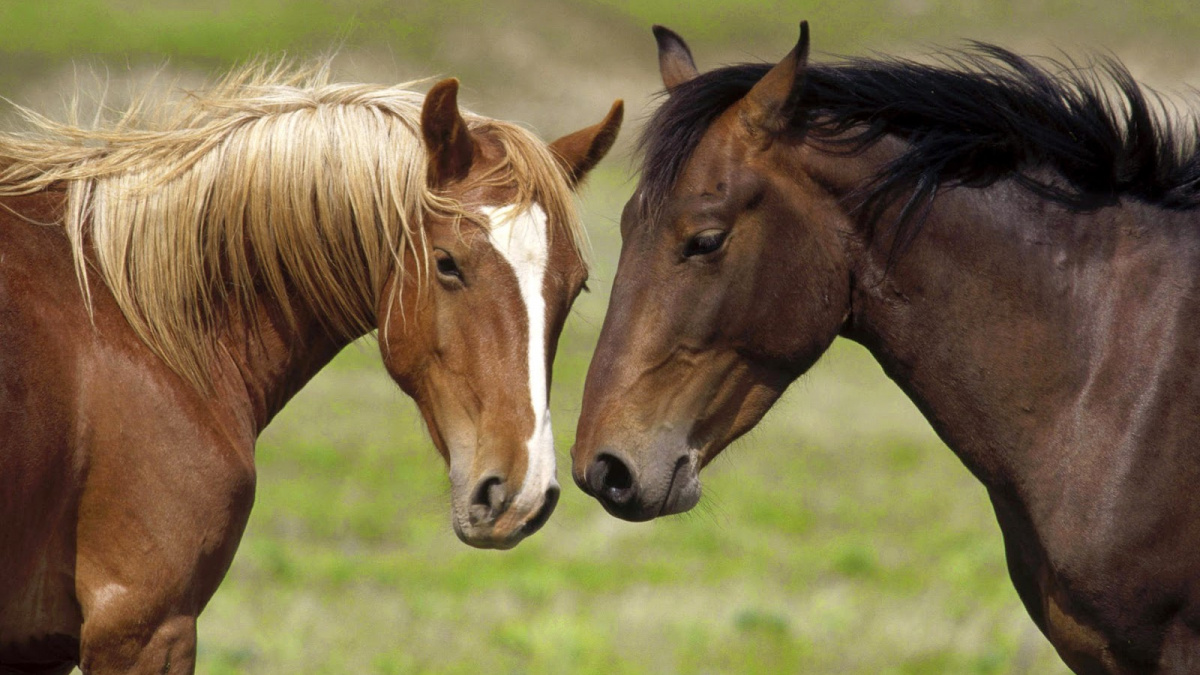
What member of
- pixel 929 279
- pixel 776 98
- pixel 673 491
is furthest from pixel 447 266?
pixel 929 279

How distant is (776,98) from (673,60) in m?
0.59

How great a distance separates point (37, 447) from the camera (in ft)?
10.1

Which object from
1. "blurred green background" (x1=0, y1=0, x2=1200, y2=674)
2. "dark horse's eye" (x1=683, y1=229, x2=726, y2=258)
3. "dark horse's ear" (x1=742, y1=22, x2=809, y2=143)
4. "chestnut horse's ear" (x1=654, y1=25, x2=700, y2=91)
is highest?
"dark horse's ear" (x1=742, y1=22, x2=809, y2=143)

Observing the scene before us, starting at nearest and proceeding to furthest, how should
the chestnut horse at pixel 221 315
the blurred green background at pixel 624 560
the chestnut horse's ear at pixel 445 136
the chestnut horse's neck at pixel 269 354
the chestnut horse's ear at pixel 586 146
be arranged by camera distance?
the chestnut horse at pixel 221 315 → the chestnut horse's ear at pixel 445 136 → the chestnut horse's neck at pixel 269 354 → the chestnut horse's ear at pixel 586 146 → the blurred green background at pixel 624 560

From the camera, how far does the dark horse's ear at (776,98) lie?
3.24 metres

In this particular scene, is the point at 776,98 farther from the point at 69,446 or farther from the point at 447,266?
the point at 69,446

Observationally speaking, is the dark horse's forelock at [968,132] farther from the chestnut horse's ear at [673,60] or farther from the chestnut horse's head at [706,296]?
the chestnut horse's ear at [673,60]

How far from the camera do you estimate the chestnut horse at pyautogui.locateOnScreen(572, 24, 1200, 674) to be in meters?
3.22

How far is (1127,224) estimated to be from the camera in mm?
3287

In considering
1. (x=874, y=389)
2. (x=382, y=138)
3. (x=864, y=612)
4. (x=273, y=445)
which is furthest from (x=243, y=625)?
(x=874, y=389)

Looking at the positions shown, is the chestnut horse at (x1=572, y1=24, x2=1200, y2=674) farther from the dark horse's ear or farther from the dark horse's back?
the dark horse's back

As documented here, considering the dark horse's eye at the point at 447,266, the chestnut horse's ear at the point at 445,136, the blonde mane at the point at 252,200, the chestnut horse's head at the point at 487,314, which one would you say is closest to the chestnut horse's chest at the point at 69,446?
the blonde mane at the point at 252,200

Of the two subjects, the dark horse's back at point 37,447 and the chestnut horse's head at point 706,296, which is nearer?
the dark horse's back at point 37,447

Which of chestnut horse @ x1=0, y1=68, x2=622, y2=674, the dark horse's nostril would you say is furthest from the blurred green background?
chestnut horse @ x1=0, y1=68, x2=622, y2=674
